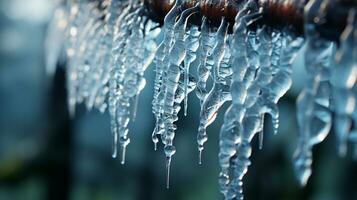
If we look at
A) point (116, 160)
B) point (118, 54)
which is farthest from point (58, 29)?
point (116, 160)

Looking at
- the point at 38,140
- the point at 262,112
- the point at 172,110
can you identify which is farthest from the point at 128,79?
the point at 38,140

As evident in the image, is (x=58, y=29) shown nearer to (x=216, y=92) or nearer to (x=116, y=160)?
(x=216, y=92)

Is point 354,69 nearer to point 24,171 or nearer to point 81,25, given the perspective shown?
point 81,25

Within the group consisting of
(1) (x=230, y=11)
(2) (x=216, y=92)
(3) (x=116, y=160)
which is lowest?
(3) (x=116, y=160)

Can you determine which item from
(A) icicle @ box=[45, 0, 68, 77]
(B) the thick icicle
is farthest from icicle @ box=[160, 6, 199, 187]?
(A) icicle @ box=[45, 0, 68, 77]

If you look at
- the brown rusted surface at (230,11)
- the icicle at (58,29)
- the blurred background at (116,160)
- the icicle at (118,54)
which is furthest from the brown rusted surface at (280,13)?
the blurred background at (116,160)

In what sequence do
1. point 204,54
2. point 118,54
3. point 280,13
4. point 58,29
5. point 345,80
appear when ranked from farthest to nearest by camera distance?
1. point 58,29
2. point 118,54
3. point 204,54
4. point 280,13
5. point 345,80

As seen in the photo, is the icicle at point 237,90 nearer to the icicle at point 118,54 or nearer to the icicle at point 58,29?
the icicle at point 118,54

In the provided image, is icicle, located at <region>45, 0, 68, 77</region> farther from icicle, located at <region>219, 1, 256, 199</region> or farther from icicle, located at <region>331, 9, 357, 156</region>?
icicle, located at <region>331, 9, 357, 156</region>
